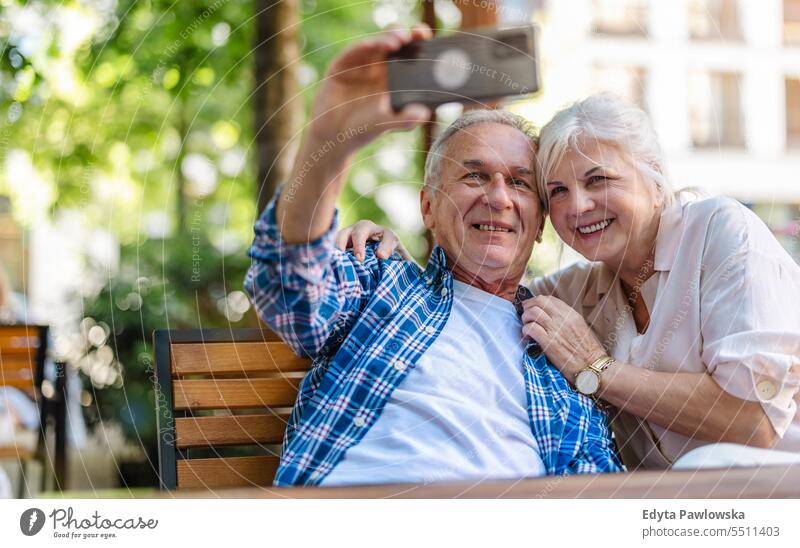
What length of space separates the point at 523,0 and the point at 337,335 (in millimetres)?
1097

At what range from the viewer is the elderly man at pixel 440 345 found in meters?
1.30

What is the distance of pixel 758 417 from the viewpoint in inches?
53.0

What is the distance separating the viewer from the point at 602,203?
58.2 inches

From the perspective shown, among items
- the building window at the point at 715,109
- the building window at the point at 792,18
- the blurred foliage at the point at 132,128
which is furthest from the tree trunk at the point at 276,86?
the building window at the point at 792,18

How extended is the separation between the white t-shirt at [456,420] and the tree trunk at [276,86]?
1.30 meters

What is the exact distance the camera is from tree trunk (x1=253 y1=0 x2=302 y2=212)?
104 inches

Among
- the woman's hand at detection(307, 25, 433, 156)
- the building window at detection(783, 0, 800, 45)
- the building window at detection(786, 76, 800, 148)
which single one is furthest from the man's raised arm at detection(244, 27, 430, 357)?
the building window at detection(786, 76, 800, 148)

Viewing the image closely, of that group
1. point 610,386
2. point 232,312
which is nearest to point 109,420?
point 232,312

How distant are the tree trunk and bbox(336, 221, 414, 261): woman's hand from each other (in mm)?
1136

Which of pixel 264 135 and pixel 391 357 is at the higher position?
pixel 264 135

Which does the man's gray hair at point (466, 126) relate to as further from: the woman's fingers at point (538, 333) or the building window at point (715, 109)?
the building window at point (715, 109)

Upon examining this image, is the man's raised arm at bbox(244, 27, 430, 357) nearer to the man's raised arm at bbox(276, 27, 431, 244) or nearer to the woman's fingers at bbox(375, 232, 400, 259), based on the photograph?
the man's raised arm at bbox(276, 27, 431, 244)

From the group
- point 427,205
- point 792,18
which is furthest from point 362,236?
point 792,18

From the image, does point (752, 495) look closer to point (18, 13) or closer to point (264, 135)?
point (264, 135)
